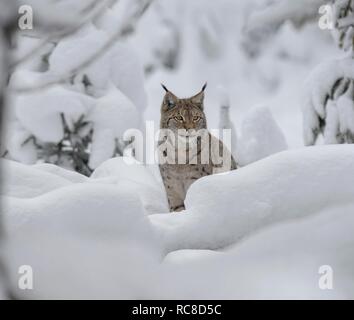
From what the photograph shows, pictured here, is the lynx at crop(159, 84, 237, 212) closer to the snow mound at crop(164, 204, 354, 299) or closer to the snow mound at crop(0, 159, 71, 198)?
the snow mound at crop(0, 159, 71, 198)

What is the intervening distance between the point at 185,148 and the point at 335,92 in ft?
9.12

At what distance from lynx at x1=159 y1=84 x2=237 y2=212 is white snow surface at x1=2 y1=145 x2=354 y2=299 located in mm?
2172

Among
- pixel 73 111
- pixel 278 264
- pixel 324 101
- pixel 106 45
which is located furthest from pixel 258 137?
pixel 106 45

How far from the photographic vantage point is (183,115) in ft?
15.3

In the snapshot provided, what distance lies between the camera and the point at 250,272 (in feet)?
6.43

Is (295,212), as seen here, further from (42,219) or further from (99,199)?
(42,219)


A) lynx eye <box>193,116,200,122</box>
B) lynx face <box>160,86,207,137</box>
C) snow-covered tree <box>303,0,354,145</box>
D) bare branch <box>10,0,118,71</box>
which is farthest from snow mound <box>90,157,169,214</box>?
snow-covered tree <box>303,0,354,145</box>

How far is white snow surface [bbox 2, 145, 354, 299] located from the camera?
1.85 metres

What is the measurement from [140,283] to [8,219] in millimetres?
529

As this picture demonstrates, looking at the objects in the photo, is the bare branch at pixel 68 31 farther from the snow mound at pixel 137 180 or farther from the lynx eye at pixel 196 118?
the lynx eye at pixel 196 118

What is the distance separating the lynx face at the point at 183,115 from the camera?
4.65 meters

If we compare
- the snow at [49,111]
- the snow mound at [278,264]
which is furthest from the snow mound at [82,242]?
the snow at [49,111]

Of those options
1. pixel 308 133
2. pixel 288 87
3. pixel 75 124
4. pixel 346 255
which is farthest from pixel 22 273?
pixel 288 87
